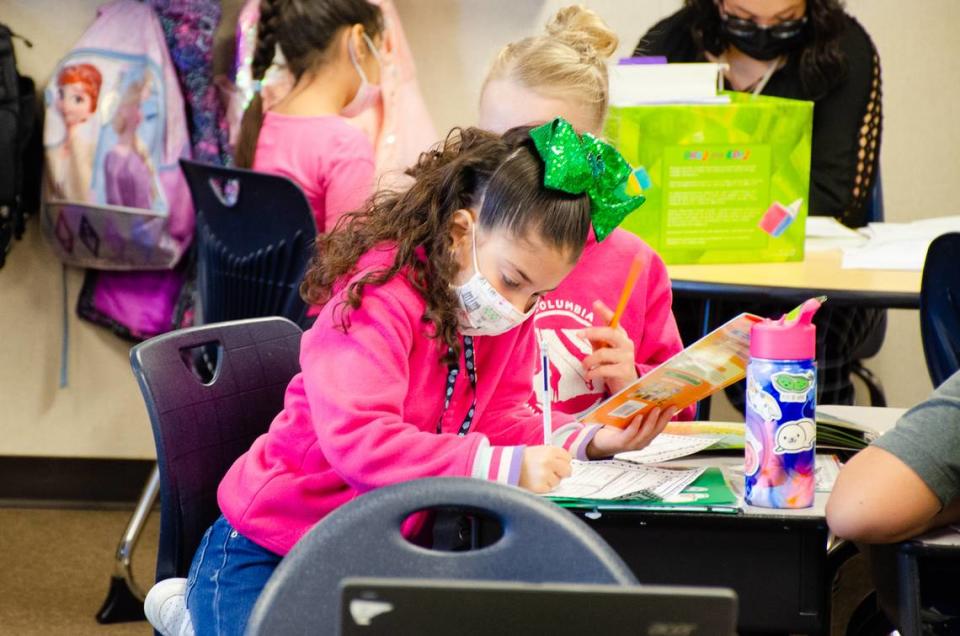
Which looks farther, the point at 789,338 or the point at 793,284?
the point at 793,284

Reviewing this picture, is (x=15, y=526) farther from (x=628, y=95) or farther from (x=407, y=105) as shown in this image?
(x=628, y=95)

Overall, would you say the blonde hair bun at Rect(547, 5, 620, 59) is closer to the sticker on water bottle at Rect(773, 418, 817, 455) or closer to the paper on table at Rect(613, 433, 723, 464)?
the paper on table at Rect(613, 433, 723, 464)

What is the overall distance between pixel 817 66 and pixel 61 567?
2.14m

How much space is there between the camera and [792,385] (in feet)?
4.15

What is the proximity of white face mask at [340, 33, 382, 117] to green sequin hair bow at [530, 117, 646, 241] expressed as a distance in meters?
1.55

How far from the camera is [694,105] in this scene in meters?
2.32

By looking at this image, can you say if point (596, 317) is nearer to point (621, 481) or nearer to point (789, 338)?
point (621, 481)

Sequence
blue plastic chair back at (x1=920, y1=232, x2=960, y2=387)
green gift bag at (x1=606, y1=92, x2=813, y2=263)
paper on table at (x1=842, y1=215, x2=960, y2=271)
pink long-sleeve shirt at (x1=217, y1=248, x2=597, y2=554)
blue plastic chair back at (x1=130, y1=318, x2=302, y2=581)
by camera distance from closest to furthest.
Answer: pink long-sleeve shirt at (x1=217, y1=248, x2=597, y2=554), blue plastic chair back at (x1=130, y1=318, x2=302, y2=581), blue plastic chair back at (x1=920, y1=232, x2=960, y2=387), green gift bag at (x1=606, y1=92, x2=813, y2=263), paper on table at (x1=842, y1=215, x2=960, y2=271)

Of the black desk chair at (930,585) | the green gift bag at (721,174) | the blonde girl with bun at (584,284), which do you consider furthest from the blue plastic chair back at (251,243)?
the black desk chair at (930,585)

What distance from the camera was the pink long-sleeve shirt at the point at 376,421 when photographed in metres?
1.31

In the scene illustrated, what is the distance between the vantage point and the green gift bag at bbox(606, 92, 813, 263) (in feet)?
7.63

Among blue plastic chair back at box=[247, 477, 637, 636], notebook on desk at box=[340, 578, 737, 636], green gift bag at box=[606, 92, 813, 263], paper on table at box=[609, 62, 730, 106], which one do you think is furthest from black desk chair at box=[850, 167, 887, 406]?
notebook on desk at box=[340, 578, 737, 636]

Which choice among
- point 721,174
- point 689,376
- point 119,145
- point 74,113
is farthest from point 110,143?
point 689,376

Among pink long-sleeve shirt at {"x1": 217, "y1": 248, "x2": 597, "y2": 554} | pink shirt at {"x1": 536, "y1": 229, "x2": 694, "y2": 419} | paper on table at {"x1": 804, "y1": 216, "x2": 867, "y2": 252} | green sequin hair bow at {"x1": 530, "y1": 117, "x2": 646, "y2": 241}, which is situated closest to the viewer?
pink long-sleeve shirt at {"x1": 217, "y1": 248, "x2": 597, "y2": 554}
